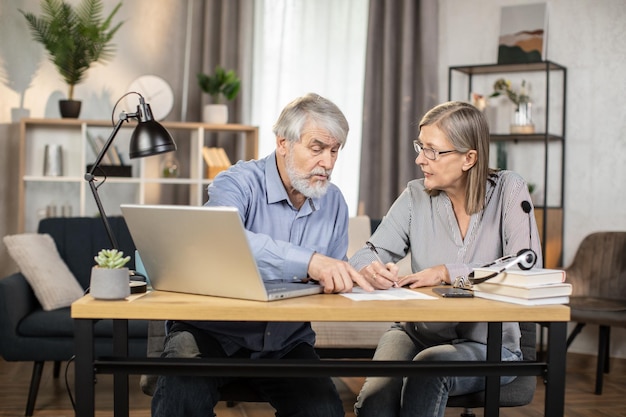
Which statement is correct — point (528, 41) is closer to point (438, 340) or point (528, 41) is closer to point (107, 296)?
point (438, 340)

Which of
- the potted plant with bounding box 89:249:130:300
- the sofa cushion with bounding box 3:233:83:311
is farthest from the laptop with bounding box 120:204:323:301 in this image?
the sofa cushion with bounding box 3:233:83:311

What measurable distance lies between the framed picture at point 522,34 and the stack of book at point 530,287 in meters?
3.63

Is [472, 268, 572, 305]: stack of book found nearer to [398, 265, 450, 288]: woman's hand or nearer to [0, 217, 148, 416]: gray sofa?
[398, 265, 450, 288]: woman's hand

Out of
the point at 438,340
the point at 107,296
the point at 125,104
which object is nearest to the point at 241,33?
the point at 125,104

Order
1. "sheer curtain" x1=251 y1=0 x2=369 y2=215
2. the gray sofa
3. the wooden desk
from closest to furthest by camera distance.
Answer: the wooden desk → the gray sofa → "sheer curtain" x1=251 y1=0 x2=369 y2=215

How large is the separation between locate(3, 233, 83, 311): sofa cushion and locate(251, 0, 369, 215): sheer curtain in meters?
2.01

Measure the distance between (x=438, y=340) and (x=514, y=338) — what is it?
0.22 m

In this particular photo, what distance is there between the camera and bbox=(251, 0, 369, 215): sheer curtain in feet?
19.5

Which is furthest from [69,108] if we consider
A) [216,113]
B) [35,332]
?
[35,332]

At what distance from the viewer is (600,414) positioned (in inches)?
156

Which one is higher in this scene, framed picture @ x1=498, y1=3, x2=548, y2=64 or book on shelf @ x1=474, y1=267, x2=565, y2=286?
framed picture @ x1=498, y1=3, x2=548, y2=64

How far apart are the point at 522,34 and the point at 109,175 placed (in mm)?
2845

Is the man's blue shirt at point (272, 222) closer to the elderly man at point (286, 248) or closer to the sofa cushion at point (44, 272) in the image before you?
the elderly man at point (286, 248)

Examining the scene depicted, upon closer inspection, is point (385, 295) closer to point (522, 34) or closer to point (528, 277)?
point (528, 277)
